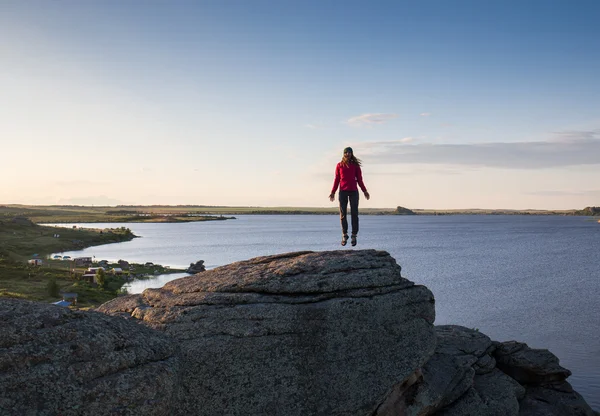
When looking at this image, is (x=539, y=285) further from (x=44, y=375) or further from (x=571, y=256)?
(x=44, y=375)

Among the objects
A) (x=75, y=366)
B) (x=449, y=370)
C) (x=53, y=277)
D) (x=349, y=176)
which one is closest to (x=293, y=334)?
(x=75, y=366)

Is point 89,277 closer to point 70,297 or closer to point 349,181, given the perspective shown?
point 70,297

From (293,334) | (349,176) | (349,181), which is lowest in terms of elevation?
(293,334)

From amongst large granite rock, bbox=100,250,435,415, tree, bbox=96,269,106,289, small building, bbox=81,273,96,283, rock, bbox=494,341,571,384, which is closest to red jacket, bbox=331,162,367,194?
large granite rock, bbox=100,250,435,415

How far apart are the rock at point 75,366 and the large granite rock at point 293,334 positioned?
5.42 feet

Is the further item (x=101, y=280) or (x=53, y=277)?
(x=101, y=280)

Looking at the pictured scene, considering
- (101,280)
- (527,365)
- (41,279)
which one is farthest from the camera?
(101,280)

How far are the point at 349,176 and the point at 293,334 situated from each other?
351 inches

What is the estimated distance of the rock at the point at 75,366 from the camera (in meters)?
12.2

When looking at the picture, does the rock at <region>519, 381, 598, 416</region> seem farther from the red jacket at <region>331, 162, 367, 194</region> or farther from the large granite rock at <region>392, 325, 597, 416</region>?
the red jacket at <region>331, 162, 367, 194</region>

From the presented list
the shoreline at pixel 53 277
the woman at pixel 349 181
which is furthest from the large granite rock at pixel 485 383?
the shoreline at pixel 53 277

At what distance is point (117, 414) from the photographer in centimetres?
1302

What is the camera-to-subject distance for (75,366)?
1295 centimetres

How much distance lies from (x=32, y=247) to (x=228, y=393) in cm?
11096
